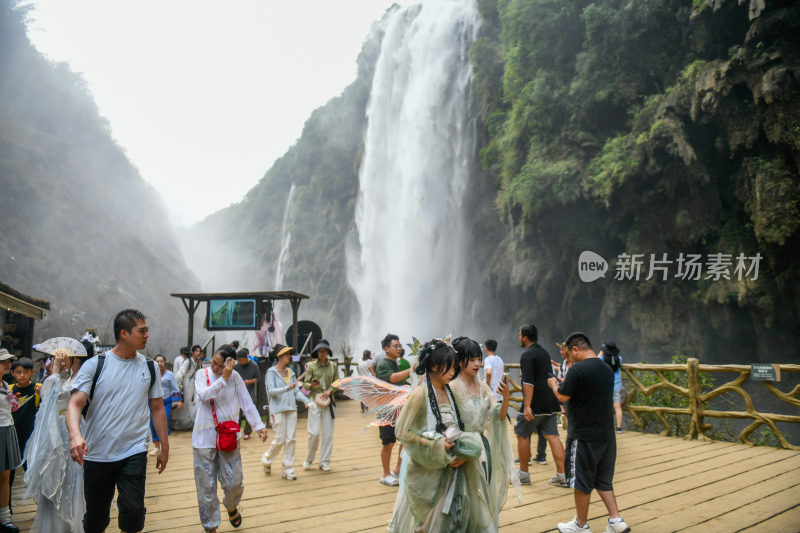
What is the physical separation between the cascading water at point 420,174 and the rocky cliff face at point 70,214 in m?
15.5

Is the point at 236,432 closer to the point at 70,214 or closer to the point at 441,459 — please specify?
the point at 441,459

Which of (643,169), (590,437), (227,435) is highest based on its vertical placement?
(643,169)

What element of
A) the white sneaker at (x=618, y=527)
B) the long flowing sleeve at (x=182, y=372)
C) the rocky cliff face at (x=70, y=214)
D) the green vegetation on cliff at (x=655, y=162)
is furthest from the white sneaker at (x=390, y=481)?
the rocky cliff face at (x=70, y=214)

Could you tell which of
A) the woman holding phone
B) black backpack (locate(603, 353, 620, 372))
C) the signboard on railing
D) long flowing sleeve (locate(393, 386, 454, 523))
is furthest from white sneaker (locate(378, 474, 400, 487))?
the signboard on railing

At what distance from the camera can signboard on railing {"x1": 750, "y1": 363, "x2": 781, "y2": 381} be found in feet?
23.4

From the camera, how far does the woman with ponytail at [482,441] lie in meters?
3.21

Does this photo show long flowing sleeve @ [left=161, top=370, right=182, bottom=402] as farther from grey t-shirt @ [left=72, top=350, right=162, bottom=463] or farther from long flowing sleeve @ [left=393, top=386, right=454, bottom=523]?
long flowing sleeve @ [left=393, top=386, right=454, bottom=523]

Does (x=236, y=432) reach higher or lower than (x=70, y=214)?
lower

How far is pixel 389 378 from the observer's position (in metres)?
5.90

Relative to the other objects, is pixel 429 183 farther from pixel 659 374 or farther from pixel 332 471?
pixel 332 471

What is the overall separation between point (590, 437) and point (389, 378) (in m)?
2.44

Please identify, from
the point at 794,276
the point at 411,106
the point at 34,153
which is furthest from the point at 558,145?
the point at 34,153

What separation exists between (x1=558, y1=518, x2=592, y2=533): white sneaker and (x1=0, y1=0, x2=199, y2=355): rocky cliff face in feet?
104

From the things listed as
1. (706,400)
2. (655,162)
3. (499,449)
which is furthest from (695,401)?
(655,162)
